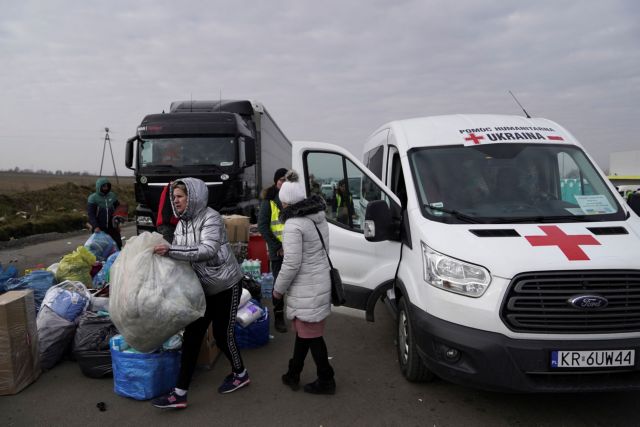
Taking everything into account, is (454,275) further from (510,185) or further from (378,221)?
(510,185)

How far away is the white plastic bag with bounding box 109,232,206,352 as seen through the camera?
334cm

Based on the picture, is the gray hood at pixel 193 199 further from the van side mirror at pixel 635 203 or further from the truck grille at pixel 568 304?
the van side mirror at pixel 635 203

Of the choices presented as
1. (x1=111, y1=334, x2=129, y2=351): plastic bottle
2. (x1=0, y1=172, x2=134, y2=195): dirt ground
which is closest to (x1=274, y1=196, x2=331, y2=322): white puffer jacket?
(x1=111, y1=334, x2=129, y2=351): plastic bottle

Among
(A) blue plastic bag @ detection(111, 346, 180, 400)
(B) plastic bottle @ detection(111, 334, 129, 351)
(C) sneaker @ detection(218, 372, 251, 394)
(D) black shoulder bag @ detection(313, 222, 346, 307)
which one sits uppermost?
(D) black shoulder bag @ detection(313, 222, 346, 307)

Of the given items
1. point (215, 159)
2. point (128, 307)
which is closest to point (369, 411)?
point (128, 307)

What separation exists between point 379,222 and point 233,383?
176 cm

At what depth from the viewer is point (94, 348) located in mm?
4055

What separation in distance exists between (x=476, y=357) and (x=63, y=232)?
15.7 m

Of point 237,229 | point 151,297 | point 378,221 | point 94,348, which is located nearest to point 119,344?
point 94,348

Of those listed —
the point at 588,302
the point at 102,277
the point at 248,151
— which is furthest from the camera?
the point at 248,151

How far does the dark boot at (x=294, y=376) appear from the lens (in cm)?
383

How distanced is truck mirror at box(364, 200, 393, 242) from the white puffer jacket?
1.60 feet

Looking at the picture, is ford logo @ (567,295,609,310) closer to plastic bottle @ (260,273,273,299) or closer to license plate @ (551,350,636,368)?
license plate @ (551,350,636,368)

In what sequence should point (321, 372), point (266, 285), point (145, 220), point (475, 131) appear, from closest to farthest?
point (321, 372) → point (475, 131) → point (266, 285) → point (145, 220)
